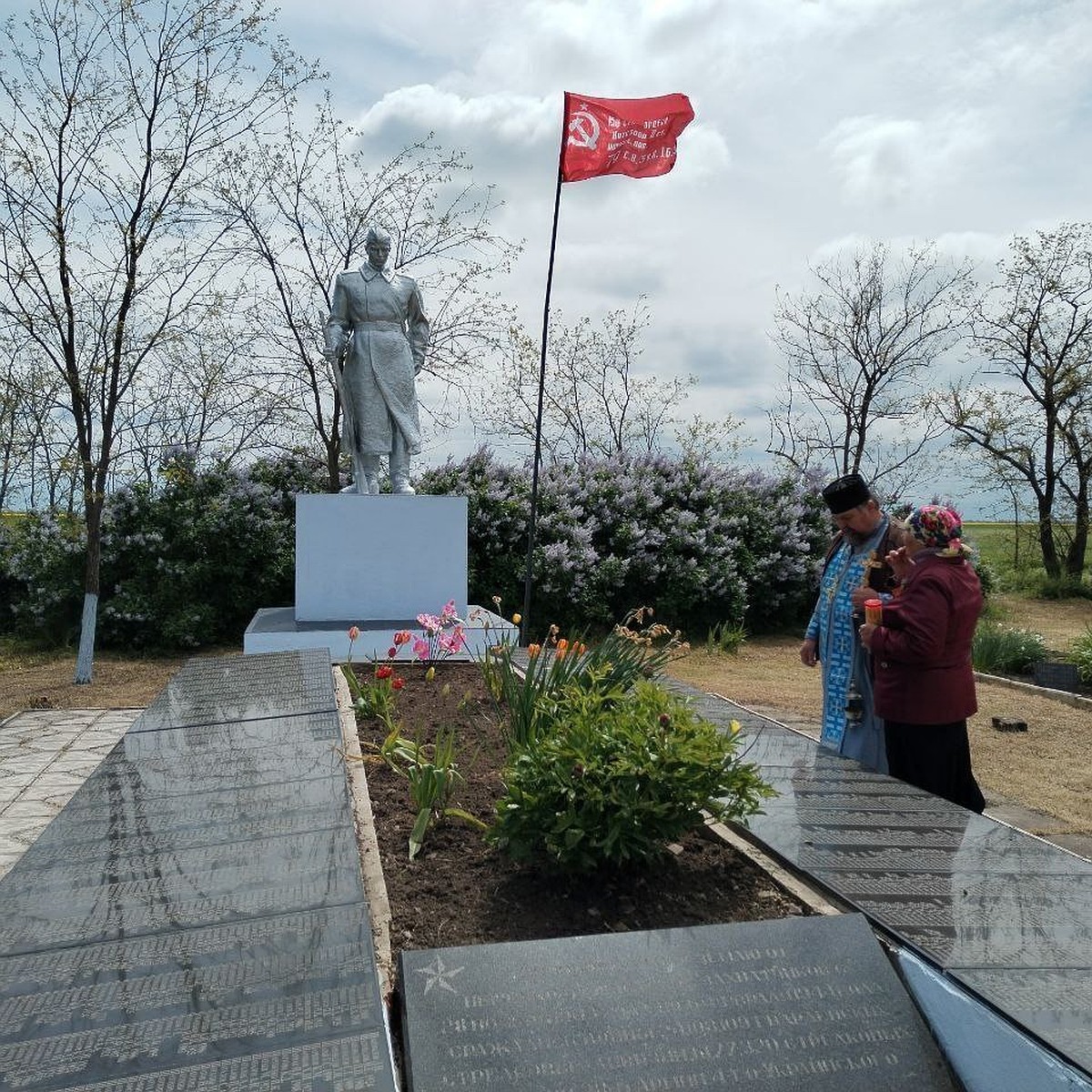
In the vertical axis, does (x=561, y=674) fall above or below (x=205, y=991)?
above

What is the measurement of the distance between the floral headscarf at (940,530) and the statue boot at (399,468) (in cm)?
535

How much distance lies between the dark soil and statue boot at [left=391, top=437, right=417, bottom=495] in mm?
5244

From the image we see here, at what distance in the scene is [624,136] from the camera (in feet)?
25.0

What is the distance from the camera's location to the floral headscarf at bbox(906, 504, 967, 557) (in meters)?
3.38

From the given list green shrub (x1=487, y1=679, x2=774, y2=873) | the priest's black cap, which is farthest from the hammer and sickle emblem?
green shrub (x1=487, y1=679, x2=774, y2=873)

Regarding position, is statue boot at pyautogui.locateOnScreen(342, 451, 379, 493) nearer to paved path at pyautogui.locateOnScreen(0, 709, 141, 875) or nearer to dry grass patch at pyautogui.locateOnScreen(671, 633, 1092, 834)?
paved path at pyautogui.locateOnScreen(0, 709, 141, 875)

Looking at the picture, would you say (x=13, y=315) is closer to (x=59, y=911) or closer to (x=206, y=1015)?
(x=59, y=911)

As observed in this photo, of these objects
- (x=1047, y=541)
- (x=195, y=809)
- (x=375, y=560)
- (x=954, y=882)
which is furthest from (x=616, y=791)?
(x=1047, y=541)

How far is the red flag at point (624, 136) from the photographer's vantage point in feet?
24.7

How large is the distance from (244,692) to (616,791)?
9.32 ft

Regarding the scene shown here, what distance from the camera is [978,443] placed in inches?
624

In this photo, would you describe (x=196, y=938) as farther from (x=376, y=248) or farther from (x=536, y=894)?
(x=376, y=248)

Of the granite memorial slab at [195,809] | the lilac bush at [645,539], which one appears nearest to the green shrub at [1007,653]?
the lilac bush at [645,539]

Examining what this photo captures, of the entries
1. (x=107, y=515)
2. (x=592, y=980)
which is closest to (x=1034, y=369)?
(x=107, y=515)
